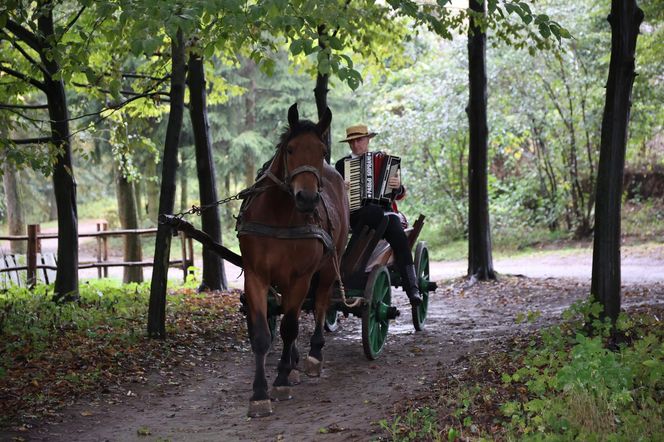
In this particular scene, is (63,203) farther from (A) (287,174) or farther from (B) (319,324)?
(A) (287,174)

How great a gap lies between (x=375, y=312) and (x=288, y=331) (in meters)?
1.63

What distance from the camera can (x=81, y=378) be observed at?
7.17 m

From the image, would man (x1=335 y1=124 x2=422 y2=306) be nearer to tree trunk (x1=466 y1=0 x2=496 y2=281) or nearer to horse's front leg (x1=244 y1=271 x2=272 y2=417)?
horse's front leg (x1=244 y1=271 x2=272 y2=417)

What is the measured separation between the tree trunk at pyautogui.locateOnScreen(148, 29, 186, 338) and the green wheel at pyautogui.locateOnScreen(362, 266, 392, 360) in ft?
7.81

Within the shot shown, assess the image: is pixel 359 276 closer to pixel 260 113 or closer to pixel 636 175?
pixel 636 175

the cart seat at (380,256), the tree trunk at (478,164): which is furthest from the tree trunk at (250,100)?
the cart seat at (380,256)

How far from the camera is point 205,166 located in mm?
13305

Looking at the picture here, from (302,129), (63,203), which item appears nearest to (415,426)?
(302,129)

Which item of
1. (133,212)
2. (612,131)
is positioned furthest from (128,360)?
(133,212)

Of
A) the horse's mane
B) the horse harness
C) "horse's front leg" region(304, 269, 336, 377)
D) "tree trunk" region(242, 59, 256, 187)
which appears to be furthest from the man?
"tree trunk" region(242, 59, 256, 187)

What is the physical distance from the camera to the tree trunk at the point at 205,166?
12.6 m

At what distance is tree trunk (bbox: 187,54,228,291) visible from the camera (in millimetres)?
12570

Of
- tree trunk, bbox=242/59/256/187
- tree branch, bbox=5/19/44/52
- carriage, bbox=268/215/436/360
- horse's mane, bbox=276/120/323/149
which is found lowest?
carriage, bbox=268/215/436/360

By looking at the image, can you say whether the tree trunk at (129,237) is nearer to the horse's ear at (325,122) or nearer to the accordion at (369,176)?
the accordion at (369,176)
